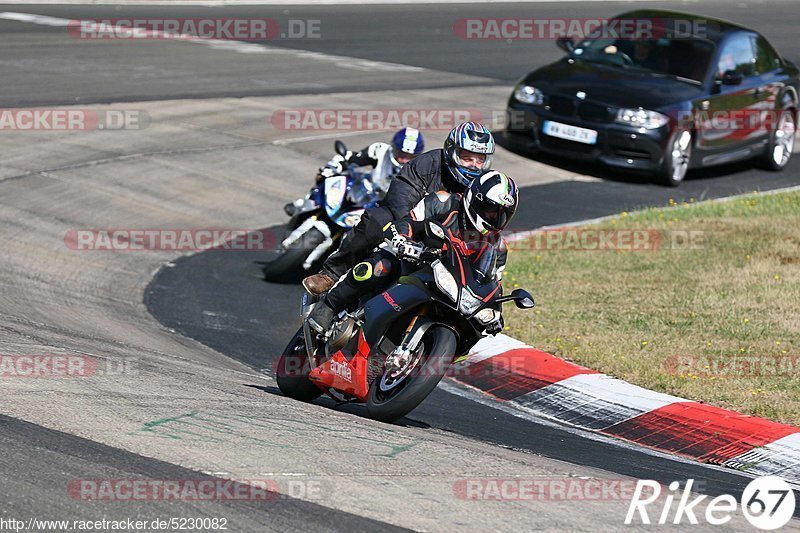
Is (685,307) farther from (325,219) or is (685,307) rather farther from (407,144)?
(325,219)

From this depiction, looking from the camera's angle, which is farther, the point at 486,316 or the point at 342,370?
the point at 342,370

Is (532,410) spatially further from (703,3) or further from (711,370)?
(703,3)

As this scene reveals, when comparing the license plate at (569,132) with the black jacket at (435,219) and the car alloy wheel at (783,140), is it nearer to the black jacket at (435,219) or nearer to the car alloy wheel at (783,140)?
the car alloy wheel at (783,140)

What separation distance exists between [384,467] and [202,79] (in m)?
14.9

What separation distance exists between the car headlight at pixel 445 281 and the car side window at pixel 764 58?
11.9 m

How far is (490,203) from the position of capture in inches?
265

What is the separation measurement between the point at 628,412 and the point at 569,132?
8407 millimetres

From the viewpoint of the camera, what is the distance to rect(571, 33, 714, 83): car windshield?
54.4 ft

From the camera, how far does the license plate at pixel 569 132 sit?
15.8 m
